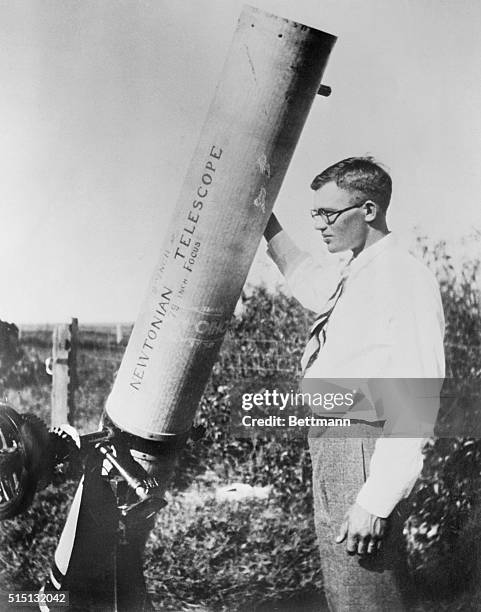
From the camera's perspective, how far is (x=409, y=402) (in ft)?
7.40

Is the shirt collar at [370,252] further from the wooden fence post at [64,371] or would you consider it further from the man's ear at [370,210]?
the wooden fence post at [64,371]

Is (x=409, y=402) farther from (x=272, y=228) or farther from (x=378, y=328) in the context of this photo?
(x=272, y=228)

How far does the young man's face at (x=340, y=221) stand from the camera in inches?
89.4

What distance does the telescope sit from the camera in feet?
7.20

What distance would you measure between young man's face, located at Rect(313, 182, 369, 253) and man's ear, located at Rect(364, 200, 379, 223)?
1 cm

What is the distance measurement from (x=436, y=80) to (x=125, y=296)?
1339 mm

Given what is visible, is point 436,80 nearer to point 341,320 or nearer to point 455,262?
point 455,262

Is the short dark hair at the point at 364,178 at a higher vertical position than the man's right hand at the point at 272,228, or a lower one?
higher

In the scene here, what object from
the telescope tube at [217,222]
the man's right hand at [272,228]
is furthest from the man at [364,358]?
the telescope tube at [217,222]

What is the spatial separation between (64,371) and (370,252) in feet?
3.76

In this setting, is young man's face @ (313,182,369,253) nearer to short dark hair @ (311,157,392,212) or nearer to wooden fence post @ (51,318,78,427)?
short dark hair @ (311,157,392,212)

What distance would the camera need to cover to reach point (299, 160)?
225 cm

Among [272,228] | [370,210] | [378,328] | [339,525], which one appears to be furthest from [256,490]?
[370,210]

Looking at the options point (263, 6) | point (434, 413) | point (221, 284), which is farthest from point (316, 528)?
point (263, 6)
